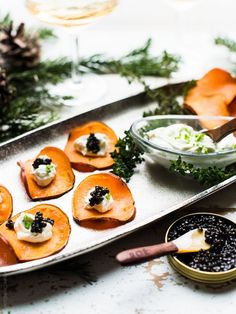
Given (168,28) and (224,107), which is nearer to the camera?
(224,107)

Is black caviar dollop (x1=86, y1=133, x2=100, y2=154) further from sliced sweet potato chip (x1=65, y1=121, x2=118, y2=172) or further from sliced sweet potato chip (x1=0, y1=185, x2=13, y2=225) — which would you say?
sliced sweet potato chip (x1=0, y1=185, x2=13, y2=225)

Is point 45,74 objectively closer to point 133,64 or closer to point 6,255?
point 133,64

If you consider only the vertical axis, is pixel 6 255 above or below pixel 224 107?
below

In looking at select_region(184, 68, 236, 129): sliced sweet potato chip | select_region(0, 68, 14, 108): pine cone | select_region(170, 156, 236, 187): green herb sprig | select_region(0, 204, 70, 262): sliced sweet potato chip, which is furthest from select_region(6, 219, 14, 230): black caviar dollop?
select_region(184, 68, 236, 129): sliced sweet potato chip

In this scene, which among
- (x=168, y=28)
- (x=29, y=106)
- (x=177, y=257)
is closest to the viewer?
(x=177, y=257)

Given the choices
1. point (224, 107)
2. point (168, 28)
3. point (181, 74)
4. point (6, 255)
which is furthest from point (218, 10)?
point (6, 255)

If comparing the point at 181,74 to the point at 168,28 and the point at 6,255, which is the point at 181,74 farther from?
the point at 6,255
